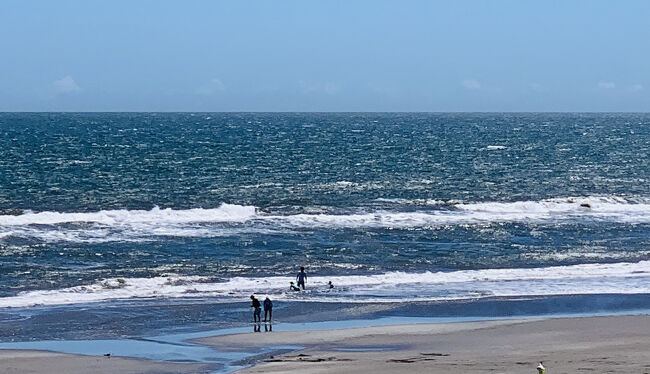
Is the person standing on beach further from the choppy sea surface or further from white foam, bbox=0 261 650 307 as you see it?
the choppy sea surface

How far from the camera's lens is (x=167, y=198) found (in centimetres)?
5831

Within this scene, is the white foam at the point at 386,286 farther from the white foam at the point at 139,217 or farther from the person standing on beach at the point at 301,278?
the white foam at the point at 139,217

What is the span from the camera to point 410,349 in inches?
998

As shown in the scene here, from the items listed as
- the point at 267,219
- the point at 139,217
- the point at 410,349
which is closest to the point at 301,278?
the point at 410,349

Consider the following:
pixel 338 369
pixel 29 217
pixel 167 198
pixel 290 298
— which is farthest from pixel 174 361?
pixel 167 198

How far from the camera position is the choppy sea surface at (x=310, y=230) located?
3488cm

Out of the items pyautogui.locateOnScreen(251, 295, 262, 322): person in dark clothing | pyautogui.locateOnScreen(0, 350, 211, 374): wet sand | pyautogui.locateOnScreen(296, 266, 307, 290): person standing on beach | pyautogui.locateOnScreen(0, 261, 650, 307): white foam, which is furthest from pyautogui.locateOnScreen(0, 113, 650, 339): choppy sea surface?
pyautogui.locateOnScreen(0, 350, 211, 374): wet sand

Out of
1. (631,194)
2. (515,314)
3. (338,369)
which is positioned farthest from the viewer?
(631,194)

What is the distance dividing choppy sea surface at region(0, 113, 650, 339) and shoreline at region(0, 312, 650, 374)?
381cm

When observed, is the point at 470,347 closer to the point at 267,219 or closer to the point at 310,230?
the point at 310,230

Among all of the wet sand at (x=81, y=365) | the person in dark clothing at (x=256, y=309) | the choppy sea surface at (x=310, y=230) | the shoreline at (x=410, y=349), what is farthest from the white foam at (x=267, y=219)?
the wet sand at (x=81, y=365)

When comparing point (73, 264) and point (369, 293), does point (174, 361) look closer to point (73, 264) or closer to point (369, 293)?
point (369, 293)

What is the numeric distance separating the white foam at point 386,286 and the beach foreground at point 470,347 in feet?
17.8

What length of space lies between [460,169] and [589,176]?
385 inches
